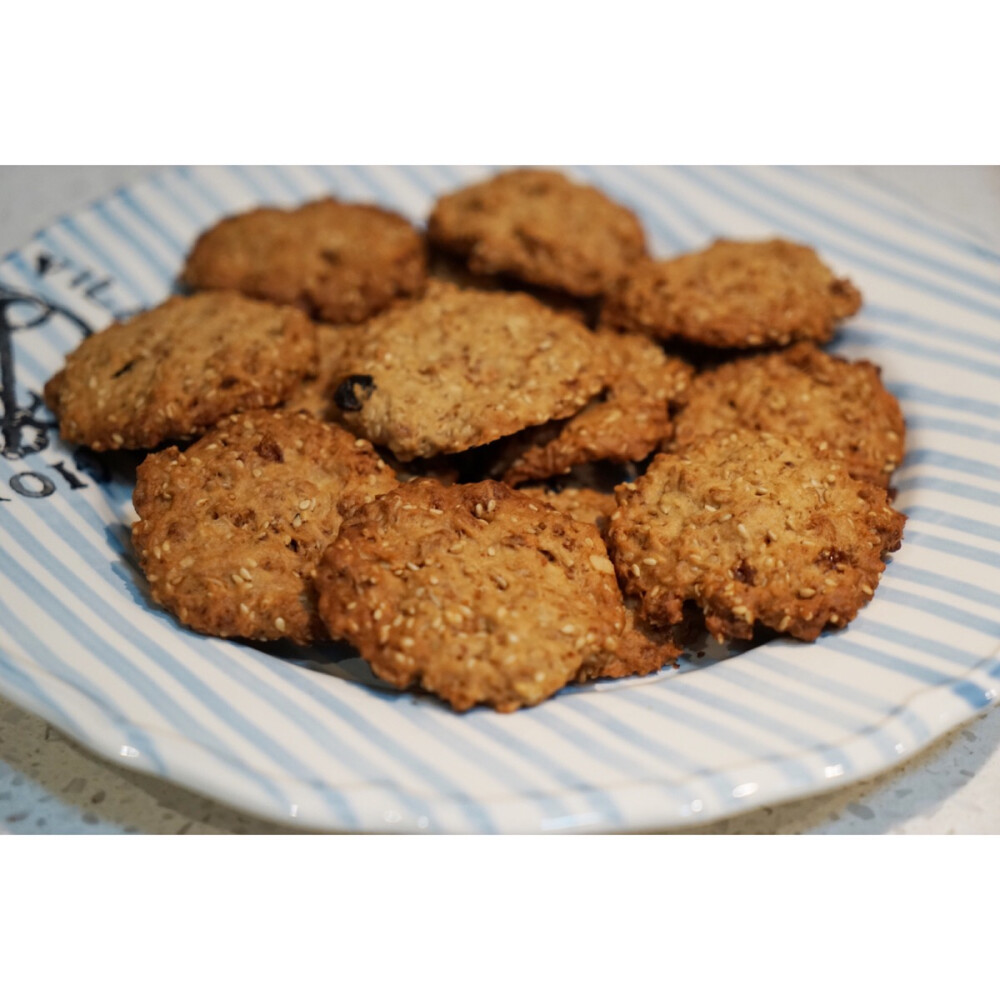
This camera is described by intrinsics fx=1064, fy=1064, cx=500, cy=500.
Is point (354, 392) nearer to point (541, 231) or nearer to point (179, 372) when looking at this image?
point (179, 372)

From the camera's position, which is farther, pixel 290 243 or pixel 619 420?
pixel 290 243

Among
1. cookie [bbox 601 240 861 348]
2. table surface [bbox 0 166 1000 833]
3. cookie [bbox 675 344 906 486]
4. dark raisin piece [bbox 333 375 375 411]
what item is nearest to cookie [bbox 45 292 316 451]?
dark raisin piece [bbox 333 375 375 411]

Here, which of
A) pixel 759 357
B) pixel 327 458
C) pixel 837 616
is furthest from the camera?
pixel 759 357

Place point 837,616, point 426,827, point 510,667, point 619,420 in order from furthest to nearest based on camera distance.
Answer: point 619,420 < point 837,616 < point 510,667 < point 426,827

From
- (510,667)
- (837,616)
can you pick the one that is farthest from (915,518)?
(510,667)

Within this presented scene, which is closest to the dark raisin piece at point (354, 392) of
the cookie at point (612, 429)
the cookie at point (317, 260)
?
the cookie at point (612, 429)

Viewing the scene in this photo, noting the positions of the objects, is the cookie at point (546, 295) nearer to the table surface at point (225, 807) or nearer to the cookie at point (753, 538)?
the cookie at point (753, 538)

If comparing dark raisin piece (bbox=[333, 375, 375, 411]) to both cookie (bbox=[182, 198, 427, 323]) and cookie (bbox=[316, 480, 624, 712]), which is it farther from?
cookie (bbox=[182, 198, 427, 323])

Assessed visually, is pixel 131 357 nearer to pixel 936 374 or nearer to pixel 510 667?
pixel 510 667

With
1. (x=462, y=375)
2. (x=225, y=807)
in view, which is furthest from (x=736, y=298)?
(x=225, y=807)
